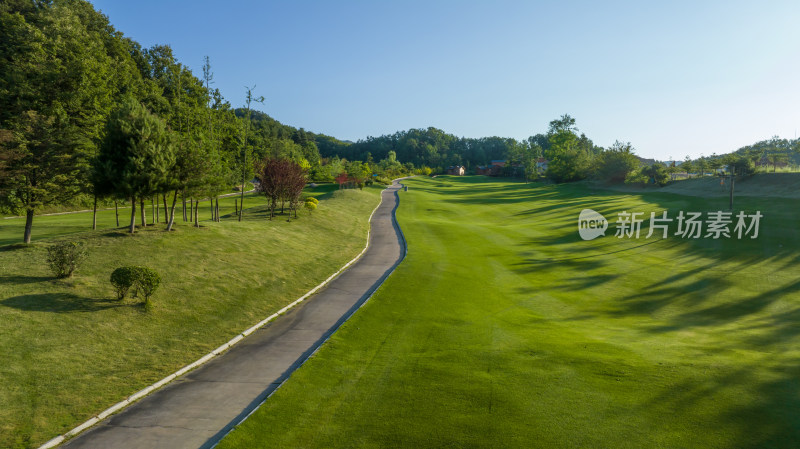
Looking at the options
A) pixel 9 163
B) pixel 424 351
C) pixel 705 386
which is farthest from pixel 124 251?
pixel 705 386

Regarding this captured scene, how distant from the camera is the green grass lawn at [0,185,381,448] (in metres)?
10.9

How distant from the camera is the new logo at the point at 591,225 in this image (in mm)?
41753

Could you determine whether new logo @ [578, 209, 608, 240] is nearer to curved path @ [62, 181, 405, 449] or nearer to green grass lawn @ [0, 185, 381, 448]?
green grass lawn @ [0, 185, 381, 448]

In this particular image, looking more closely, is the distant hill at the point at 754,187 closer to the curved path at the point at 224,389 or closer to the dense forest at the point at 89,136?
the curved path at the point at 224,389

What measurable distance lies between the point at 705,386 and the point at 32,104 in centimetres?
3682

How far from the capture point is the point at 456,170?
178 m

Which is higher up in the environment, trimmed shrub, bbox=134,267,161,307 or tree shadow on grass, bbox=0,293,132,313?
trimmed shrub, bbox=134,267,161,307

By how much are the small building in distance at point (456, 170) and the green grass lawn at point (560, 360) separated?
147m

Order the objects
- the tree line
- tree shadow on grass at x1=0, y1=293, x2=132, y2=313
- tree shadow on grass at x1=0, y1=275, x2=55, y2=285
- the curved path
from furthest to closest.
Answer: the tree line < tree shadow on grass at x1=0, y1=275, x2=55, y2=285 < tree shadow on grass at x1=0, y1=293, x2=132, y2=313 < the curved path

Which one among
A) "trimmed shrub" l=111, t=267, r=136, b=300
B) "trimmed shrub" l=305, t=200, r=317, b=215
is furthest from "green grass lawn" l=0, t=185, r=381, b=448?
"trimmed shrub" l=305, t=200, r=317, b=215

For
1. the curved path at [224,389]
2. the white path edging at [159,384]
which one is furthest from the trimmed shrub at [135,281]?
the curved path at [224,389]

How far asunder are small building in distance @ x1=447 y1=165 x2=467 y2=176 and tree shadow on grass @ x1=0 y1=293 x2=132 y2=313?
167 metres

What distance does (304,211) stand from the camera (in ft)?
151

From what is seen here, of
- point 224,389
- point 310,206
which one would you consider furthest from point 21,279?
point 310,206
